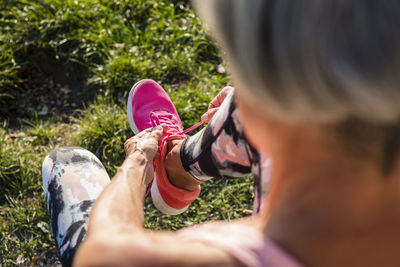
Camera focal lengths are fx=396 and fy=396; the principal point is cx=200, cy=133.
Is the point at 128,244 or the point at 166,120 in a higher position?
the point at 166,120

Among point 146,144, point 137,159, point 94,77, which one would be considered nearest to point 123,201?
point 137,159

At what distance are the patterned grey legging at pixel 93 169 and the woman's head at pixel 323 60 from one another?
2.20 ft

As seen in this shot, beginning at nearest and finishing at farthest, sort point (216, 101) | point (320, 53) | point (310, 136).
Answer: point (320, 53) < point (310, 136) < point (216, 101)

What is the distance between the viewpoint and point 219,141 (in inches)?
60.6

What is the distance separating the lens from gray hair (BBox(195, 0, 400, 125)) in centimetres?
53

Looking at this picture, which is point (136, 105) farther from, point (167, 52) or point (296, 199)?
point (296, 199)

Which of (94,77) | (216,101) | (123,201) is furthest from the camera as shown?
(94,77)

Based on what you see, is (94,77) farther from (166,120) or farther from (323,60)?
(323,60)

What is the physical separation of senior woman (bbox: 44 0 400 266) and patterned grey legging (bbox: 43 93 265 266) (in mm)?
475

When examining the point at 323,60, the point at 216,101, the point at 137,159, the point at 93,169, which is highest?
the point at 323,60

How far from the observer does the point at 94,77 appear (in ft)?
8.36

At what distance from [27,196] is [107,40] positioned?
112 cm

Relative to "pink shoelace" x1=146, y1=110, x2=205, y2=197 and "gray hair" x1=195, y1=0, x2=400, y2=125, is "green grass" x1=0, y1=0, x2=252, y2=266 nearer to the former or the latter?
"pink shoelace" x1=146, y1=110, x2=205, y2=197

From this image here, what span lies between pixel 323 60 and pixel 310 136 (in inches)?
6.7
